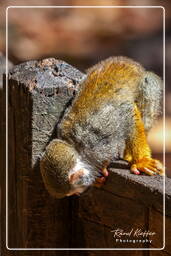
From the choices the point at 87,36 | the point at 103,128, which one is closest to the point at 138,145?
the point at 103,128

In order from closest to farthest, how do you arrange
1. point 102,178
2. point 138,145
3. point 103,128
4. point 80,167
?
1. point 102,178
2. point 80,167
3. point 103,128
4. point 138,145

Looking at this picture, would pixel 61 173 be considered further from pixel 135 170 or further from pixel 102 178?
pixel 135 170

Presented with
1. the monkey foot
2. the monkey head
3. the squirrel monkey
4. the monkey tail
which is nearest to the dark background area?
the monkey tail

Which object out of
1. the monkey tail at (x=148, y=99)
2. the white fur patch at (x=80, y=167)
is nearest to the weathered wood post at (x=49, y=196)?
the white fur patch at (x=80, y=167)

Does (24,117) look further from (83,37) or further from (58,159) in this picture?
(83,37)

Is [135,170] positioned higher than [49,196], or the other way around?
[135,170]

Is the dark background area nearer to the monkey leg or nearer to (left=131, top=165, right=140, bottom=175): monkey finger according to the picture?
the monkey leg
